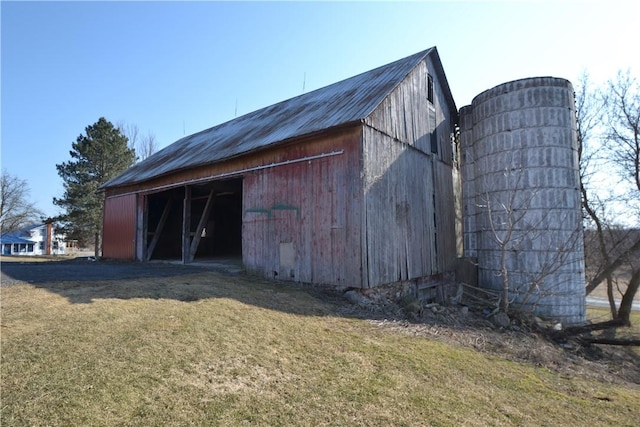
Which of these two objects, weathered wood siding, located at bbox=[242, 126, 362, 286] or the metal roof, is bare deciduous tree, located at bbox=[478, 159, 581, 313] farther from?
the metal roof

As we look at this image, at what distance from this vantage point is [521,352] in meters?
6.32

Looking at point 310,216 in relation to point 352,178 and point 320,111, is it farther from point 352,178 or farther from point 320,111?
point 320,111

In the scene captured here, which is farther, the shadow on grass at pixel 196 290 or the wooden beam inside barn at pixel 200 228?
the wooden beam inside barn at pixel 200 228

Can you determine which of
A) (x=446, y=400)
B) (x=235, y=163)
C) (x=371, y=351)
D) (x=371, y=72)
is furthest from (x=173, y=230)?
(x=446, y=400)

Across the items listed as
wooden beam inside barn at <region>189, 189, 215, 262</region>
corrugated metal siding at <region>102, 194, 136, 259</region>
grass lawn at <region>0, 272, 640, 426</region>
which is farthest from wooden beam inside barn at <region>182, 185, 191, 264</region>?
grass lawn at <region>0, 272, 640, 426</region>

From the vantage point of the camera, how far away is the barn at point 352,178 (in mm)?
8406

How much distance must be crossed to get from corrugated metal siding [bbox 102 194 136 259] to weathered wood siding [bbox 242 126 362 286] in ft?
26.5

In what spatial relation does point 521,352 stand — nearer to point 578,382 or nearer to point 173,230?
point 578,382

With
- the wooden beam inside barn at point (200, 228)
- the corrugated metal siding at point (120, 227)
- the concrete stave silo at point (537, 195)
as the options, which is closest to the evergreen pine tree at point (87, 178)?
the corrugated metal siding at point (120, 227)

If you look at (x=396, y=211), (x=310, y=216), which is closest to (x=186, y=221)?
(x=310, y=216)

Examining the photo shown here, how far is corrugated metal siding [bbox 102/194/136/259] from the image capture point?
1599 cm

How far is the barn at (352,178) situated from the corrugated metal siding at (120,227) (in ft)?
9.56

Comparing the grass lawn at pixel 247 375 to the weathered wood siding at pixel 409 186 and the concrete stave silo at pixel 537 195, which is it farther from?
the concrete stave silo at pixel 537 195

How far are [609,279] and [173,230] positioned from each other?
73.0ft
